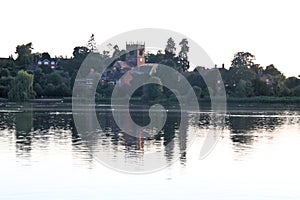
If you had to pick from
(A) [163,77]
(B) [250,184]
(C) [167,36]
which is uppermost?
(C) [167,36]

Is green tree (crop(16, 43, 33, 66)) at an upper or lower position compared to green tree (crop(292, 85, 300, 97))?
upper

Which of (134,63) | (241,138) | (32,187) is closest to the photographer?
(32,187)

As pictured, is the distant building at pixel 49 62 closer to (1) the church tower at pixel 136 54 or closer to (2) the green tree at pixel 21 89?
(1) the church tower at pixel 136 54

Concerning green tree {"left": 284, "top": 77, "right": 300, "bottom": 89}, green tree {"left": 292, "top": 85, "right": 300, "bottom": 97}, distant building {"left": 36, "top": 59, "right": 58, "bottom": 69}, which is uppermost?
distant building {"left": 36, "top": 59, "right": 58, "bottom": 69}

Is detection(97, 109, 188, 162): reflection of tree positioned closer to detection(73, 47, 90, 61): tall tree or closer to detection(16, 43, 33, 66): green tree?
detection(16, 43, 33, 66): green tree

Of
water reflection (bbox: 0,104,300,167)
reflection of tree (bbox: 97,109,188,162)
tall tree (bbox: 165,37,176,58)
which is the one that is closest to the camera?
water reflection (bbox: 0,104,300,167)

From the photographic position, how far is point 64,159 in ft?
85.5

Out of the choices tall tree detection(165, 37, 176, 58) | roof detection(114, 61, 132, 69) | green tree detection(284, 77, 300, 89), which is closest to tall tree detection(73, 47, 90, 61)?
roof detection(114, 61, 132, 69)

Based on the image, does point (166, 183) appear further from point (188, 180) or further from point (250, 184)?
point (250, 184)

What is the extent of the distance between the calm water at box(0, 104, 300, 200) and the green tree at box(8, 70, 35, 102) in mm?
68526

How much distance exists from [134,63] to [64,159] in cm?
12464

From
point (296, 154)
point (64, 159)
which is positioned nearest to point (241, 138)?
point (296, 154)

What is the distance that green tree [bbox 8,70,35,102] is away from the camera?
105688 mm

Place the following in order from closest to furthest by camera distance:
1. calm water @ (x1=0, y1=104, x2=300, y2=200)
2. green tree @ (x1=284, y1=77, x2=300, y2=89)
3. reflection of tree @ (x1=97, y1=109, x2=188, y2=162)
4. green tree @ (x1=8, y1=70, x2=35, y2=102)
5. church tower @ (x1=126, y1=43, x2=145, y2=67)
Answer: calm water @ (x1=0, y1=104, x2=300, y2=200), reflection of tree @ (x1=97, y1=109, x2=188, y2=162), green tree @ (x1=8, y1=70, x2=35, y2=102), green tree @ (x1=284, y1=77, x2=300, y2=89), church tower @ (x1=126, y1=43, x2=145, y2=67)
